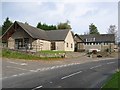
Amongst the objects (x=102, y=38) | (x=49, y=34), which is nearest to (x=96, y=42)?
(x=102, y=38)

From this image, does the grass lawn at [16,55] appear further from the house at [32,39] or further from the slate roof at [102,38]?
the slate roof at [102,38]

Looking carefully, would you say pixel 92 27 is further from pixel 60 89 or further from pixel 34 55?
pixel 60 89

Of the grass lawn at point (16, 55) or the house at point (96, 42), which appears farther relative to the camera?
the house at point (96, 42)

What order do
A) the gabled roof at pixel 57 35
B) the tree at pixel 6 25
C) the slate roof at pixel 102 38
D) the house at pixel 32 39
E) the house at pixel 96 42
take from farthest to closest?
the slate roof at pixel 102 38, the tree at pixel 6 25, the house at pixel 96 42, the gabled roof at pixel 57 35, the house at pixel 32 39

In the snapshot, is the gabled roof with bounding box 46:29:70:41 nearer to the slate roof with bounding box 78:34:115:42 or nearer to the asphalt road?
the slate roof with bounding box 78:34:115:42

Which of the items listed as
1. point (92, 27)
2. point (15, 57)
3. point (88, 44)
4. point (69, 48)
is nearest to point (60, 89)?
point (15, 57)

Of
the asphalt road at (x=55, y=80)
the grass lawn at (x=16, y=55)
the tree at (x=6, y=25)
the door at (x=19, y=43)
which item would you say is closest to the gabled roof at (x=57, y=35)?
the door at (x=19, y=43)

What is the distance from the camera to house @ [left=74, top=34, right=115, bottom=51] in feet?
308

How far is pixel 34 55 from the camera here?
1788 inches

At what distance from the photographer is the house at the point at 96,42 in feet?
308

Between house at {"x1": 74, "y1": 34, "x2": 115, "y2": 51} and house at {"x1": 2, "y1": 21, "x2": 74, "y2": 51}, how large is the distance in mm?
23436

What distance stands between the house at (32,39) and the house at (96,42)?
76.9 feet

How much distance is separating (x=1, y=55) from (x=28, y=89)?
998 inches

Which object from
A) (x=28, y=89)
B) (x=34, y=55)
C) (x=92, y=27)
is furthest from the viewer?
(x=92, y=27)
